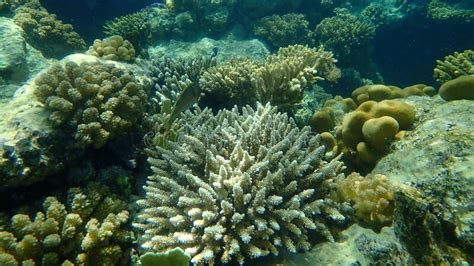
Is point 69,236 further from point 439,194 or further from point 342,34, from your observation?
point 342,34

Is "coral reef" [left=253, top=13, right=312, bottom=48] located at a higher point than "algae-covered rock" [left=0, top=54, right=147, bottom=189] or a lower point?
lower

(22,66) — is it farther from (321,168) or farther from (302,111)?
(321,168)

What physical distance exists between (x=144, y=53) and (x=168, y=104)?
2.76 metres

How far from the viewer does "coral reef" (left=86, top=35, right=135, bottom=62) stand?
18.1ft

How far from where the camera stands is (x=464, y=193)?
266 centimetres

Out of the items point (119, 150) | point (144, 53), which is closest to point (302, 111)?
point (119, 150)

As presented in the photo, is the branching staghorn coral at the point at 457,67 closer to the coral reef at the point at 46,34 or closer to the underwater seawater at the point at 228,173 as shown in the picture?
the underwater seawater at the point at 228,173

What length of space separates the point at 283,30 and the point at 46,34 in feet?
23.6

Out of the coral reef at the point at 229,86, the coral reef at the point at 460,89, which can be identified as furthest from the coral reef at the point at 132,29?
the coral reef at the point at 460,89

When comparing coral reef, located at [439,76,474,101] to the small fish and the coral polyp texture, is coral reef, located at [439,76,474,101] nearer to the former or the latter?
the coral polyp texture

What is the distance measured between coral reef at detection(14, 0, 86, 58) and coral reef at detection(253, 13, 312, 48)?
5.97 metres

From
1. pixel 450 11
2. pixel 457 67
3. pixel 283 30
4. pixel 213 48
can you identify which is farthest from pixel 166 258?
pixel 450 11

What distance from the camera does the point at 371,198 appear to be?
3287 millimetres

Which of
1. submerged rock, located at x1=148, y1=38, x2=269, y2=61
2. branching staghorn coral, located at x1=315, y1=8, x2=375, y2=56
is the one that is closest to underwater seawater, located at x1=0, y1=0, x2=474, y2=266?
submerged rock, located at x1=148, y1=38, x2=269, y2=61
